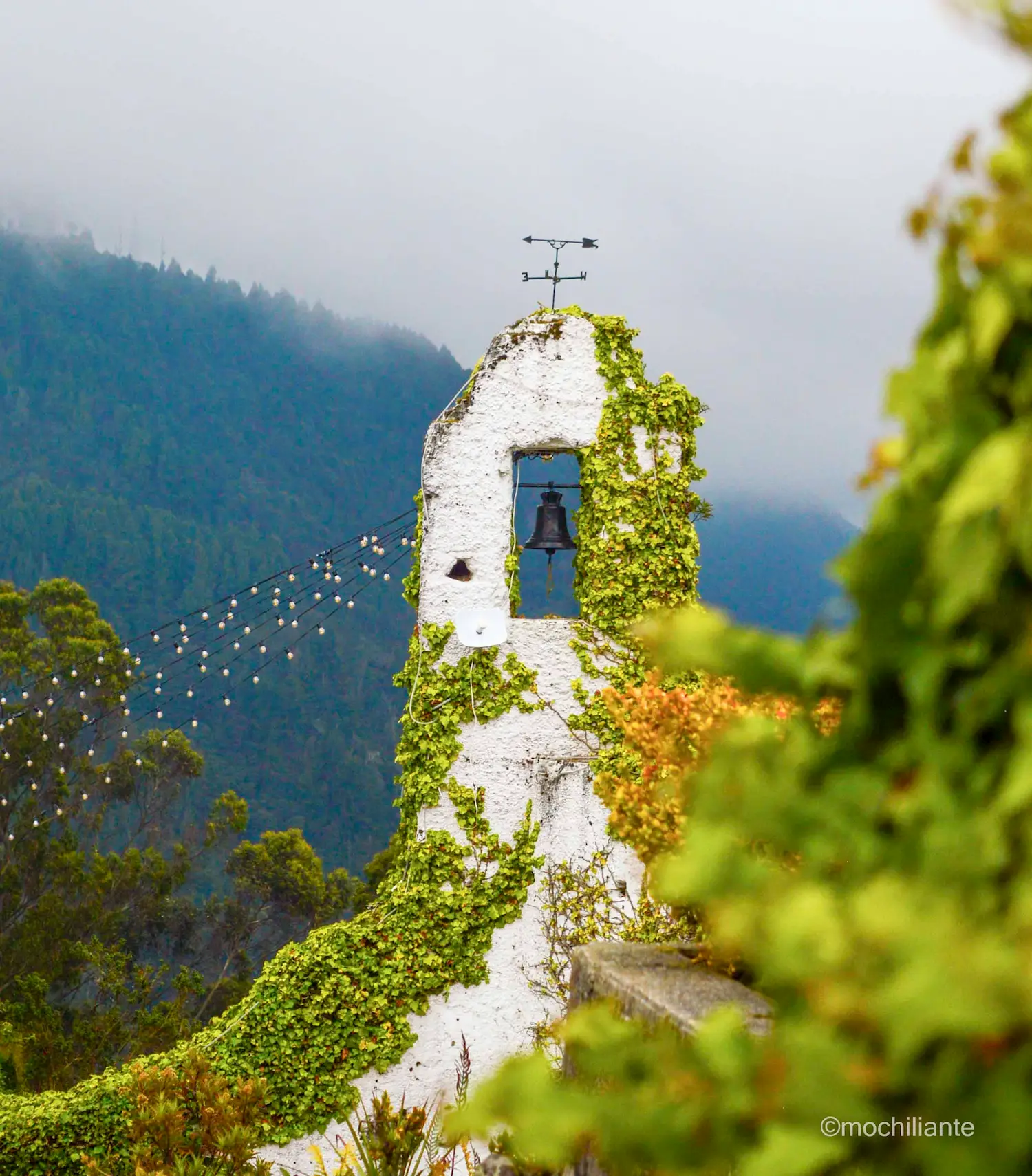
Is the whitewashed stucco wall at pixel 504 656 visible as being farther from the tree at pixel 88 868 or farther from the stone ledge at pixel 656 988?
the tree at pixel 88 868

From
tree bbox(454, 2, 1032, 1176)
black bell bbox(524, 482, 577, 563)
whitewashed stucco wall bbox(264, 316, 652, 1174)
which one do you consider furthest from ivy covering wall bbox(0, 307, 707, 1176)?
tree bbox(454, 2, 1032, 1176)

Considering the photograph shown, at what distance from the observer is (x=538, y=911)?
6.55 metres

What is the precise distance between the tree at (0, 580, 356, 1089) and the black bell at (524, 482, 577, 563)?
448 inches

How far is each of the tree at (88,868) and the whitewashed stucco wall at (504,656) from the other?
11290 mm

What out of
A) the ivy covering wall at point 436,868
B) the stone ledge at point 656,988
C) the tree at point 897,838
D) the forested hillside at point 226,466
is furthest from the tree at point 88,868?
the forested hillside at point 226,466

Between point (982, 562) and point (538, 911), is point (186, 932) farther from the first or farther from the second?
point (982, 562)

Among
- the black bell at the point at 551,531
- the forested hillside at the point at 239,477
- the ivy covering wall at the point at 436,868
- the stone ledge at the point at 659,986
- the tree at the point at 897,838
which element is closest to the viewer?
the tree at the point at 897,838

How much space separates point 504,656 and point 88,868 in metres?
17.1

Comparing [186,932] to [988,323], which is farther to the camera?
[186,932]

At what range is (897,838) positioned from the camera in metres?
1.05

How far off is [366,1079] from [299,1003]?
1.97 ft

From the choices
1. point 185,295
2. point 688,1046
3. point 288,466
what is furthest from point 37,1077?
point 185,295

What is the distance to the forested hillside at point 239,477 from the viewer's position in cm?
5038

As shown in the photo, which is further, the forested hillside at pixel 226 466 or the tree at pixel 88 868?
the forested hillside at pixel 226 466
